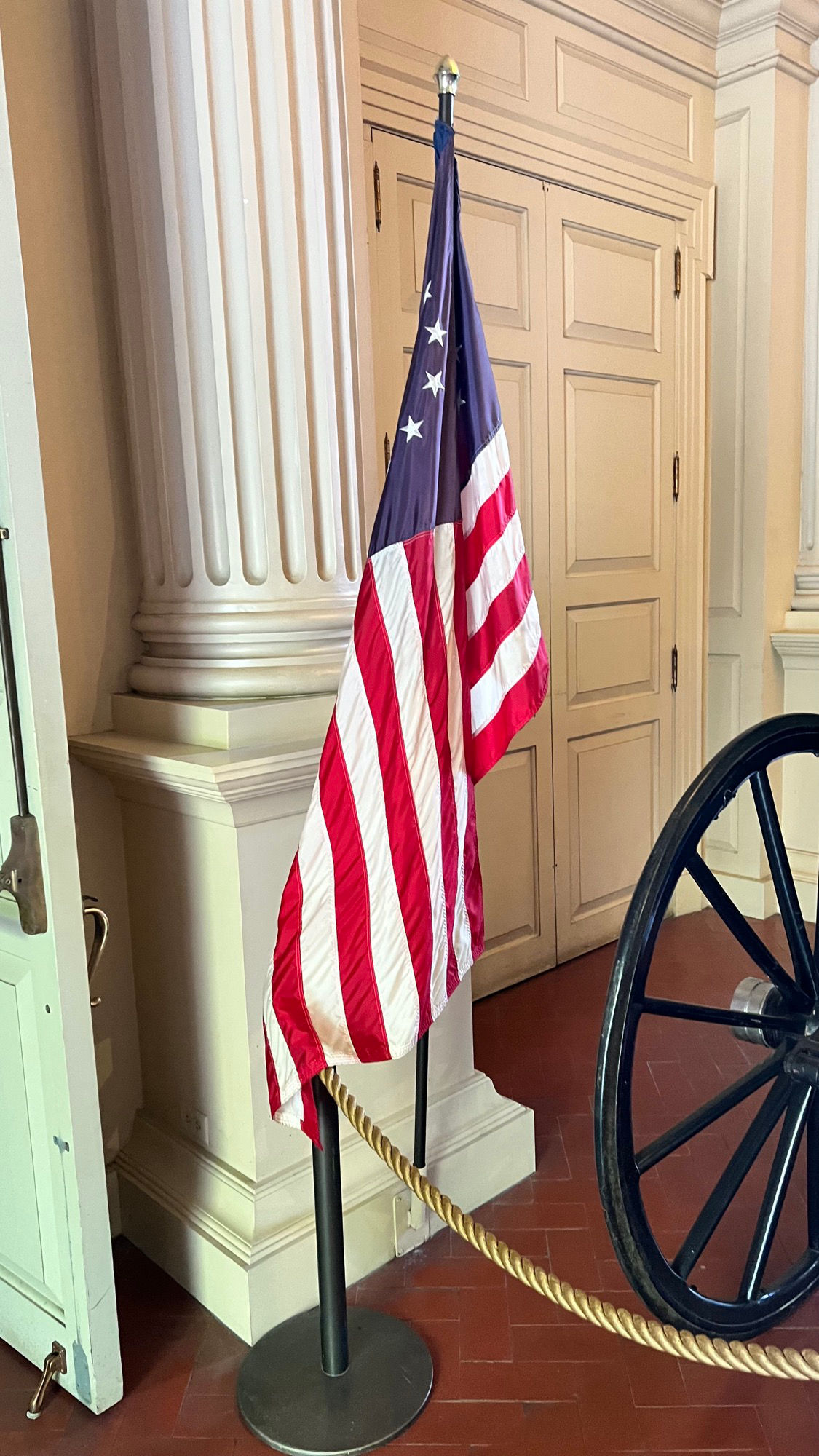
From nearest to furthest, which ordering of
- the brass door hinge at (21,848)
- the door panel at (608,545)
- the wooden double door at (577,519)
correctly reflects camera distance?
the brass door hinge at (21,848), the wooden double door at (577,519), the door panel at (608,545)

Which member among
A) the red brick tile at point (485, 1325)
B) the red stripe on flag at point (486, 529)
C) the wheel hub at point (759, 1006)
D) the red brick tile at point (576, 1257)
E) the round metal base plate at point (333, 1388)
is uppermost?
the red stripe on flag at point (486, 529)

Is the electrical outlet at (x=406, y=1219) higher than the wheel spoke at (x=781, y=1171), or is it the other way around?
the wheel spoke at (x=781, y=1171)

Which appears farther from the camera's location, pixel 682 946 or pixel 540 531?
pixel 682 946

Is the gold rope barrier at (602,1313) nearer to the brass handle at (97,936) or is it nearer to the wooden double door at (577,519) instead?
the brass handle at (97,936)

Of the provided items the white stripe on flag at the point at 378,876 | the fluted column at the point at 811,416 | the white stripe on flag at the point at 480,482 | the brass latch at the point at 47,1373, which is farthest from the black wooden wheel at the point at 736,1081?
the fluted column at the point at 811,416

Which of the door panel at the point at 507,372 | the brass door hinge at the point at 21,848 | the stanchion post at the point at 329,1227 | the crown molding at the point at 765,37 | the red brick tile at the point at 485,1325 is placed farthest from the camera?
the crown molding at the point at 765,37

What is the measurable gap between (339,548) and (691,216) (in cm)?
268

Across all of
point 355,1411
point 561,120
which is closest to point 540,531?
point 561,120

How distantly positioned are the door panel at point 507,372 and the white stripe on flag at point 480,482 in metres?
1.30

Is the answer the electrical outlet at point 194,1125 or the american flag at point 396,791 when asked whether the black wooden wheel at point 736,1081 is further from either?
the electrical outlet at point 194,1125

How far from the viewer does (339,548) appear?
7.37 ft

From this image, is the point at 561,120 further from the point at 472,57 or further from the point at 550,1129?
the point at 550,1129

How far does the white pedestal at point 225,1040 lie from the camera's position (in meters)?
2.07

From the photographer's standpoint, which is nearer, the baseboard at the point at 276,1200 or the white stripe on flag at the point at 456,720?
the white stripe on flag at the point at 456,720
